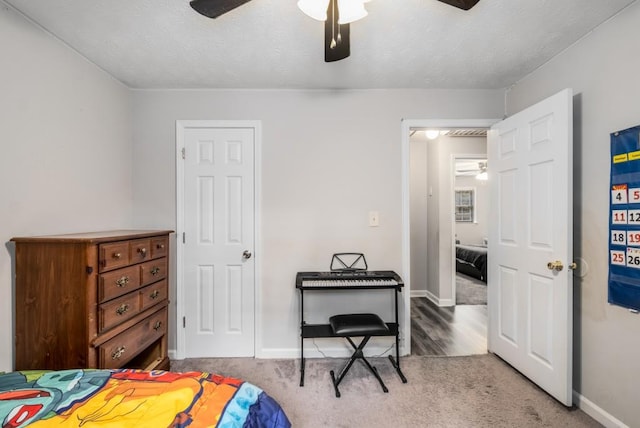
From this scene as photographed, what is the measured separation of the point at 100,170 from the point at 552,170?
3.32m

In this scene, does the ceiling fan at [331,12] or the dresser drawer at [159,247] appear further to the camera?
the dresser drawer at [159,247]

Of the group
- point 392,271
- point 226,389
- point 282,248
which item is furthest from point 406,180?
point 226,389

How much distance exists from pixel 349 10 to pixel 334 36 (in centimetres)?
12

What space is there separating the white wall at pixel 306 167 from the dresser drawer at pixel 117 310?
33.9 inches

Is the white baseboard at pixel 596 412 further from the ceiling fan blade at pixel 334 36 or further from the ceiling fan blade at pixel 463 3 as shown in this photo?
the ceiling fan blade at pixel 334 36

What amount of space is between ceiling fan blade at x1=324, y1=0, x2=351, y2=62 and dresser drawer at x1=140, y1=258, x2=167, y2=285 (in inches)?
70.8

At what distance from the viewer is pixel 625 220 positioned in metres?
1.55

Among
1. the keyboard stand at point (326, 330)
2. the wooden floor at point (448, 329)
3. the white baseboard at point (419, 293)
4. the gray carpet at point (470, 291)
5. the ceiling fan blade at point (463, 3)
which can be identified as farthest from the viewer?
the white baseboard at point (419, 293)

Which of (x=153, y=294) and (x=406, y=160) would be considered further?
(x=406, y=160)

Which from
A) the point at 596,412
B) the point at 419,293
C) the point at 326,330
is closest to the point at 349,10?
the point at 326,330

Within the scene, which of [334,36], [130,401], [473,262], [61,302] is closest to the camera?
[130,401]

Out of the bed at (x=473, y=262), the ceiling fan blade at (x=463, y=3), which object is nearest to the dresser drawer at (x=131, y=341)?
the ceiling fan blade at (x=463, y=3)

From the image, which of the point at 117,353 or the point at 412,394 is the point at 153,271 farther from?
the point at 412,394

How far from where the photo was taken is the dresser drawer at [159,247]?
79.2 inches
